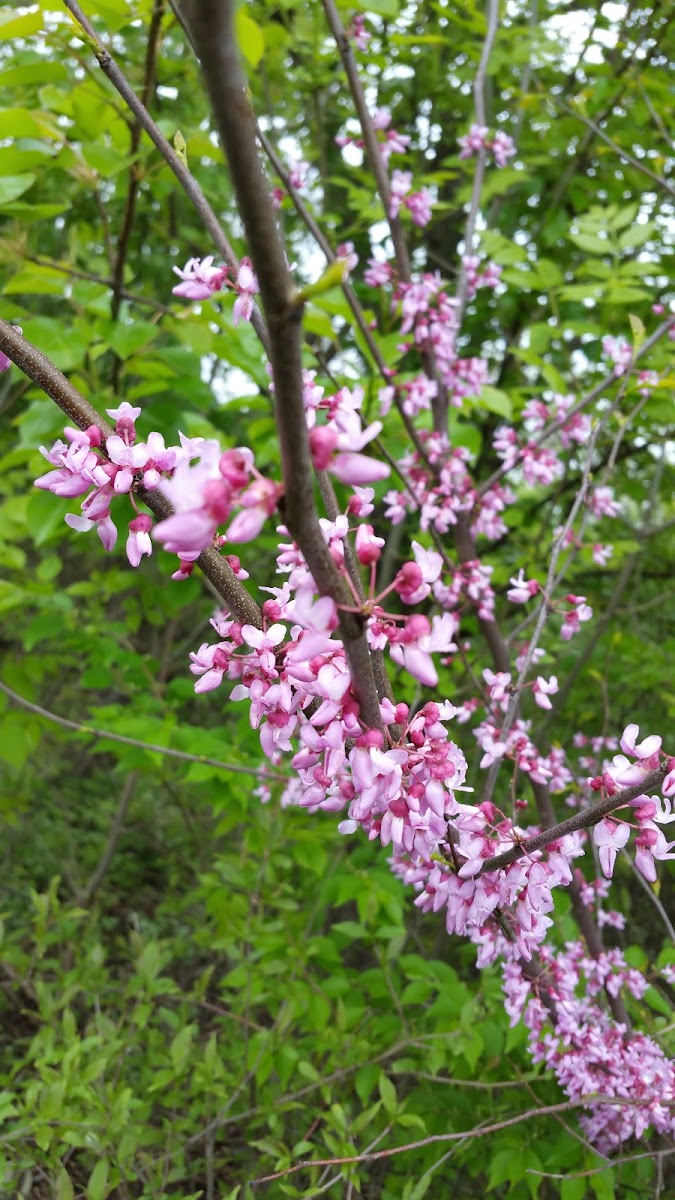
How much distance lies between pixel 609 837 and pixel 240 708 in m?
1.65

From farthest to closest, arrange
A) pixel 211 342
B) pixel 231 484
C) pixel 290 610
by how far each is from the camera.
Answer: pixel 211 342 < pixel 290 610 < pixel 231 484

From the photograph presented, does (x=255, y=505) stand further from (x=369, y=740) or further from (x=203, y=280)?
(x=203, y=280)

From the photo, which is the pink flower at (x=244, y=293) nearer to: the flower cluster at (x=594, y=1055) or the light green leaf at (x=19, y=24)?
the light green leaf at (x=19, y=24)

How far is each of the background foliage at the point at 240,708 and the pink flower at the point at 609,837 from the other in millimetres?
931

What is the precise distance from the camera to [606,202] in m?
4.61

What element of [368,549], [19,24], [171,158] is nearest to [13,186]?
[19,24]

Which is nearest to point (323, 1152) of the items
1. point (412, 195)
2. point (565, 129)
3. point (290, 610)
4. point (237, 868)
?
point (237, 868)

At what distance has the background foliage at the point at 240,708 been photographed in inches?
84.4

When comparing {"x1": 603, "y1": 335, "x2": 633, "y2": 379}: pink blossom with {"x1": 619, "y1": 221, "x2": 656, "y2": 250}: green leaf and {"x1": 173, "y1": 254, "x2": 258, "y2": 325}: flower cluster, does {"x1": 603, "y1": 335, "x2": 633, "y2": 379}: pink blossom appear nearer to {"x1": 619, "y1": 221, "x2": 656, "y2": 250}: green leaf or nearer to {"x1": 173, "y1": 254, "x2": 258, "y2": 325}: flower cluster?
{"x1": 619, "y1": 221, "x2": 656, "y2": 250}: green leaf

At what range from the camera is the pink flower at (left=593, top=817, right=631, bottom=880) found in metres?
1.12

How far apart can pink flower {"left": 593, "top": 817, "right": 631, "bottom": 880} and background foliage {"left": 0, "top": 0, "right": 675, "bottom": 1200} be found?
931 millimetres

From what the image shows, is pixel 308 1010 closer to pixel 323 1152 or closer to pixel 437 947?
Answer: pixel 323 1152

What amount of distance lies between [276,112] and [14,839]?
16.9ft

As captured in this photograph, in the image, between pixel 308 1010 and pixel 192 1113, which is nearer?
pixel 192 1113
